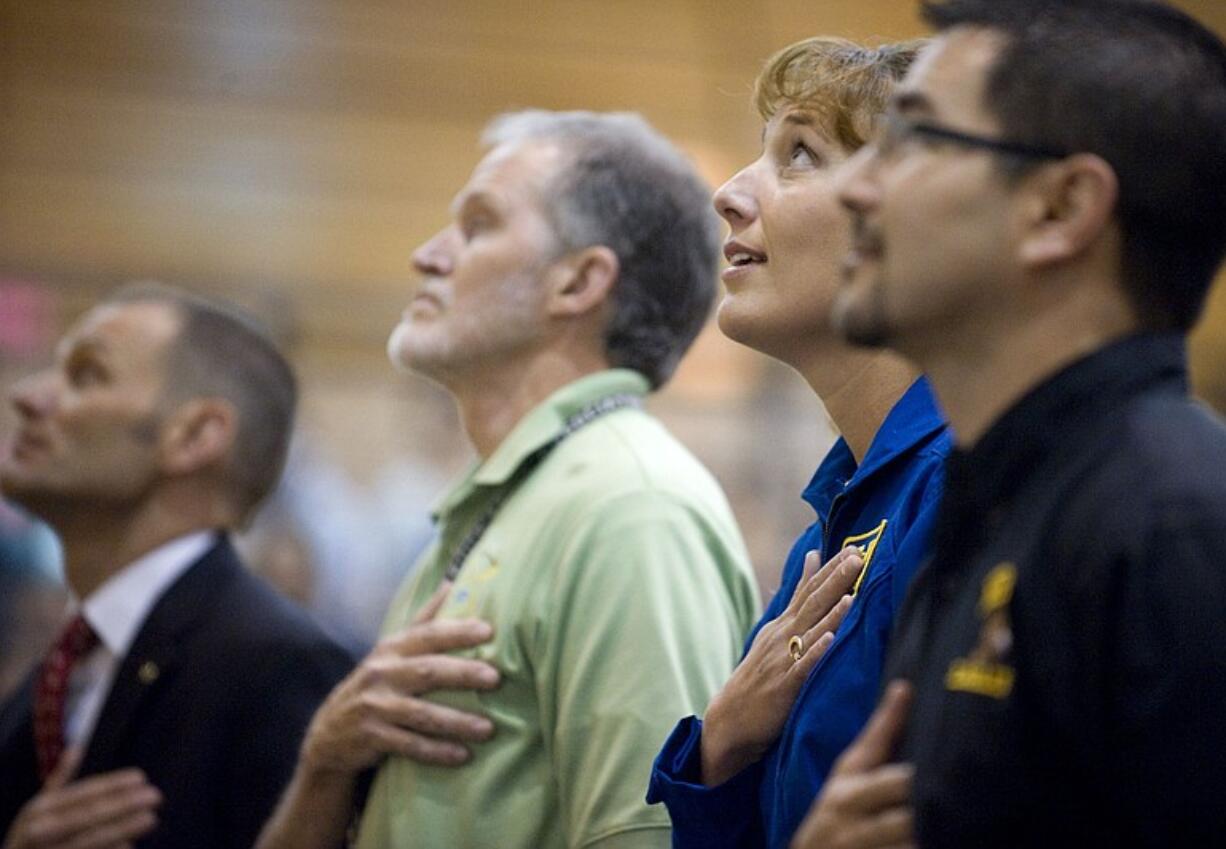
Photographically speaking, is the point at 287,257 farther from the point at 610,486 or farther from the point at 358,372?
the point at 610,486

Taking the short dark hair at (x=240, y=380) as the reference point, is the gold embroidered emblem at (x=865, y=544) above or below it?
below

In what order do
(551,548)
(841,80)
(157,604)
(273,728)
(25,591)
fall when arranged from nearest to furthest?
(841,80), (551,548), (273,728), (157,604), (25,591)

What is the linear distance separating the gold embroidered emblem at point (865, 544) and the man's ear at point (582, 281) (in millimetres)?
877

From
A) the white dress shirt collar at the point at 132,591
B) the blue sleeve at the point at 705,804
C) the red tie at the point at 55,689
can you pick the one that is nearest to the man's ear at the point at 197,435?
the white dress shirt collar at the point at 132,591

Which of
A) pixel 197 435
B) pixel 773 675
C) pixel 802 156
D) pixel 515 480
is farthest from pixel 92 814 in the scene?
pixel 802 156

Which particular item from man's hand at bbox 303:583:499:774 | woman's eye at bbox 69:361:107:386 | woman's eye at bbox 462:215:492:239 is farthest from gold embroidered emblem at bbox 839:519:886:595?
woman's eye at bbox 69:361:107:386

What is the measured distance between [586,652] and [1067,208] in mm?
934

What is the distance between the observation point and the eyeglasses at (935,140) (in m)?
1.19

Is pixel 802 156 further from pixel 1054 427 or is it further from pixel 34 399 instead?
pixel 34 399

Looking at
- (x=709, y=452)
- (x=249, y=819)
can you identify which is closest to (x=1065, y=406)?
(x=249, y=819)

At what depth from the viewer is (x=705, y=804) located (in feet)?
5.21

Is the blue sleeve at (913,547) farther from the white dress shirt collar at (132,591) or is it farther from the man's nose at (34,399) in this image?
the man's nose at (34,399)

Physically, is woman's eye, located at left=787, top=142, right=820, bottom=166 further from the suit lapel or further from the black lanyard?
the suit lapel

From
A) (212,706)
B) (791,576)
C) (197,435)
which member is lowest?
(212,706)
